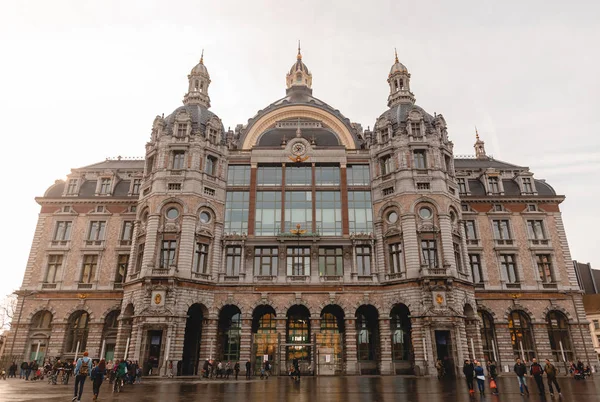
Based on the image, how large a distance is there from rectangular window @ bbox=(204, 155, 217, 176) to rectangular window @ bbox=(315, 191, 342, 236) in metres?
13.0

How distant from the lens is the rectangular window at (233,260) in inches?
1795

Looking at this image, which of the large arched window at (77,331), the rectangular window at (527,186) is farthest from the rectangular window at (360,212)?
the large arched window at (77,331)

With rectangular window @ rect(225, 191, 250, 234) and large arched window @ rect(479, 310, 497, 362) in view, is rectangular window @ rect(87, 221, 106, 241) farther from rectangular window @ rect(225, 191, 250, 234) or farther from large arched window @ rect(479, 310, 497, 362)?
large arched window @ rect(479, 310, 497, 362)

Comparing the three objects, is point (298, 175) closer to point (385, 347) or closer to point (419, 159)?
point (419, 159)

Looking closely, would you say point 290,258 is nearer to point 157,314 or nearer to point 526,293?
point 157,314

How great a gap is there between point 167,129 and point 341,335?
3170 cm

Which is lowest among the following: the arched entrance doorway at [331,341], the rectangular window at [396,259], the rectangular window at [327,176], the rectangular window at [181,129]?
the arched entrance doorway at [331,341]

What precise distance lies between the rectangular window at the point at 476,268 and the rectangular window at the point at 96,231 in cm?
A: 4648

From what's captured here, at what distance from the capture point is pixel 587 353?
45.6 metres

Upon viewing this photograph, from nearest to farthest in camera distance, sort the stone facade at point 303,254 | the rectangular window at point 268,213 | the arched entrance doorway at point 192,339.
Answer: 1. the stone facade at point 303,254
2. the arched entrance doorway at point 192,339
3. the rectangular window at point 268,213

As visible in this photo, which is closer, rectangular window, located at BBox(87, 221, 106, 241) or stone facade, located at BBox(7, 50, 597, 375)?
stone facade, located at BBox(7, 50, 597, 375)

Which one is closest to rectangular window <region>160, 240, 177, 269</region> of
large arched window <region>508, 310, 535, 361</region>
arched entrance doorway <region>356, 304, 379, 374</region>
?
arched entrance doorway <region>356, 304, 379, 374</region>

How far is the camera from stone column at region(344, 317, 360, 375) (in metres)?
41.2

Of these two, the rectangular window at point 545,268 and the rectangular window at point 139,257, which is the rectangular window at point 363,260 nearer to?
the rectangular window at point 545,268
